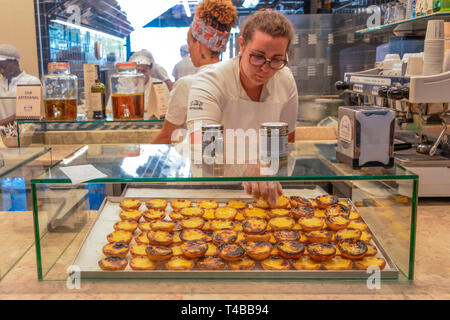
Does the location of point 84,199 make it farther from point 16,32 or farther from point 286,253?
point 16,32

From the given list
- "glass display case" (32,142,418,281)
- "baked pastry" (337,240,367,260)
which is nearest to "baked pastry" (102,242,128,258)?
"glass display case" (32,142,418,281)

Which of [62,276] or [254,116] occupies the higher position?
[254,116]

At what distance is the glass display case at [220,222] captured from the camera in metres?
1.19

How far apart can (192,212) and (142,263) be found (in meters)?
0.32

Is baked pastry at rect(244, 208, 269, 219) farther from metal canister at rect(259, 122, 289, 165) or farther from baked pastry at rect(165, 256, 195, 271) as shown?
baked pastry at rect(165, 256, 195, 271)

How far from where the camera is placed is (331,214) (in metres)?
1.47

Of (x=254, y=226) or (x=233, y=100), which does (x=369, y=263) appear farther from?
(x=233, y=100)

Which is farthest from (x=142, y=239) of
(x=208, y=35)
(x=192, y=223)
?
(x=208, y=35)

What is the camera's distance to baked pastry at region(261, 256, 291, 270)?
3.88ft

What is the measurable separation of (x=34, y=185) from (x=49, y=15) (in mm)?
4770

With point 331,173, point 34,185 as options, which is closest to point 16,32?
point 34,185

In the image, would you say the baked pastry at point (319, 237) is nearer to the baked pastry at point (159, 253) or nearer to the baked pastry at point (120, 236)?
the baked pastry at point (159, 253)

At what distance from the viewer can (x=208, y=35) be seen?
7.94ft

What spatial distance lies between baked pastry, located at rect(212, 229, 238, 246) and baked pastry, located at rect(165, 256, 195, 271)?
10 cm
